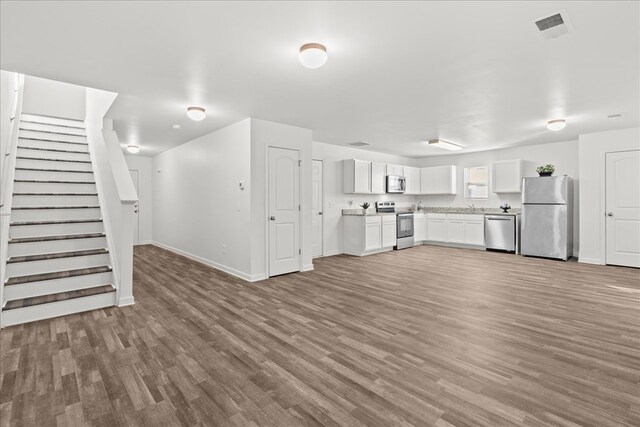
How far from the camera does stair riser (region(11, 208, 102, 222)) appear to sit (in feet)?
13.3

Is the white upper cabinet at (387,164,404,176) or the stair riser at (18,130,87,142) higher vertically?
the stair riser at (18,130,87,142)

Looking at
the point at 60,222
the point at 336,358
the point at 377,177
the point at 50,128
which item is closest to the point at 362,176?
the point at 377,177

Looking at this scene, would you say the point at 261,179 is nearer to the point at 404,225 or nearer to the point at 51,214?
the point at 51,214

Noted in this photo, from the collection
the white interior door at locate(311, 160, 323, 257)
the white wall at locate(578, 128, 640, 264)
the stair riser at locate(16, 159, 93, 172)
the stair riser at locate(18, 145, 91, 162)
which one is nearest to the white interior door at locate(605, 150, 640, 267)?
the white wall at locate(578, 128, 640, 264)

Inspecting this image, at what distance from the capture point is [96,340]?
2.76 metres

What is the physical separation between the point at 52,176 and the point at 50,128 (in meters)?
1.65

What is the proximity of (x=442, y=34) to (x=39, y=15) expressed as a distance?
9.83 ft

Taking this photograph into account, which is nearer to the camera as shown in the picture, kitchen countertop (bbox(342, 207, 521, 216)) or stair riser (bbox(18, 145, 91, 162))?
stair riser (bbox(18, 145, 91, 162))

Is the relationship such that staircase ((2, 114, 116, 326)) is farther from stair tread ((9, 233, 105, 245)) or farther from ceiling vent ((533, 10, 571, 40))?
ceiling vent ((533, 10, 571, 40))

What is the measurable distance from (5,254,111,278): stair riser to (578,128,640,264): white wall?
828 cm

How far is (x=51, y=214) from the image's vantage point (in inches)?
167

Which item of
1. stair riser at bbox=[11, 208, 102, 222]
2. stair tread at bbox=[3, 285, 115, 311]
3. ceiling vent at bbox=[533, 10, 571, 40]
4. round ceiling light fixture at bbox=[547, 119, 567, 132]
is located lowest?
stair tread at bbox=[3, 285, 115, 311]

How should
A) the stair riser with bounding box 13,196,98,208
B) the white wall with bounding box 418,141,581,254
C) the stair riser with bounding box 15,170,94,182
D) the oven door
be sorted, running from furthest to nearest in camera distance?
1. the oven door
2. the white wall with bounding box 418,141,581,254
3. the stair riser with bounding box 15,170,94,182
4. the stair riser with bounding box 13,196,98,208

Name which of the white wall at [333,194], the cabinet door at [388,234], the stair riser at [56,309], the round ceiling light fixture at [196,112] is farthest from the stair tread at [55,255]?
the cabinet door at [388,234]
